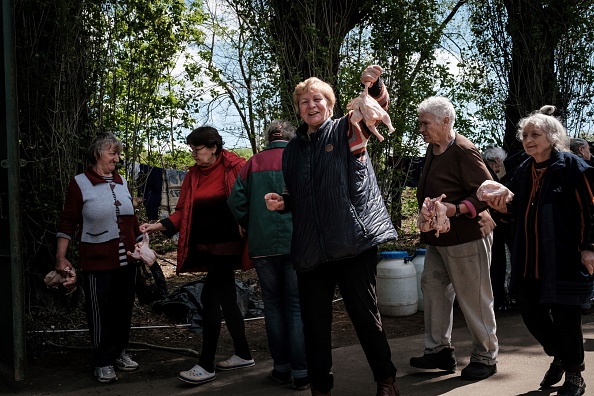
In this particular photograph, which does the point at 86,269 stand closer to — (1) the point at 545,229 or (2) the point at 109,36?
(2) the point at 109,36

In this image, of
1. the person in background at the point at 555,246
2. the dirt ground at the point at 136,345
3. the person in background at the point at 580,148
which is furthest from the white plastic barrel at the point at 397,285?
the person in background at the point at 555,246

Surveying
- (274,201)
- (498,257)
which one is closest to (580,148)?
(498,257)

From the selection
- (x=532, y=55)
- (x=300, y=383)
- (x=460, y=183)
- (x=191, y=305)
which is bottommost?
(x=300, y=383)

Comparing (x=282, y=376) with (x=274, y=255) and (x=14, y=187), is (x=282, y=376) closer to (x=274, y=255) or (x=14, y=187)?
(x=274, y=255)

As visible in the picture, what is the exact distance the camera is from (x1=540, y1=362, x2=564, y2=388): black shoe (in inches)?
179

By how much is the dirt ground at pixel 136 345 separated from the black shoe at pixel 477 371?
63.0 inches

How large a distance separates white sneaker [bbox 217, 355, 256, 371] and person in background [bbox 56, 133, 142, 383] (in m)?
0.82

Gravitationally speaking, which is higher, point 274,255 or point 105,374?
point 274,255

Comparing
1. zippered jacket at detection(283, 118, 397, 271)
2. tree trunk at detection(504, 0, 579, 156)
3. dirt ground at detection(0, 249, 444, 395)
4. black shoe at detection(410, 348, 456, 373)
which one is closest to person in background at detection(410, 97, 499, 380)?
black shoe at detection(410, 348, 456, 373)

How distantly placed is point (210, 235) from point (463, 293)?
187 cm

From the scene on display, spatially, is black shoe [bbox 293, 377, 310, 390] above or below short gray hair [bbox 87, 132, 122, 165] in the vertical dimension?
below

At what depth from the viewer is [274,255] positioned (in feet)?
15.9

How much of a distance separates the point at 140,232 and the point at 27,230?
163 centimetres

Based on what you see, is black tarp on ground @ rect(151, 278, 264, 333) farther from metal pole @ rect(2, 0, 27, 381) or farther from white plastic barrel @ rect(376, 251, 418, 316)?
metal pole @ rect(2, 0, 27, 381)
